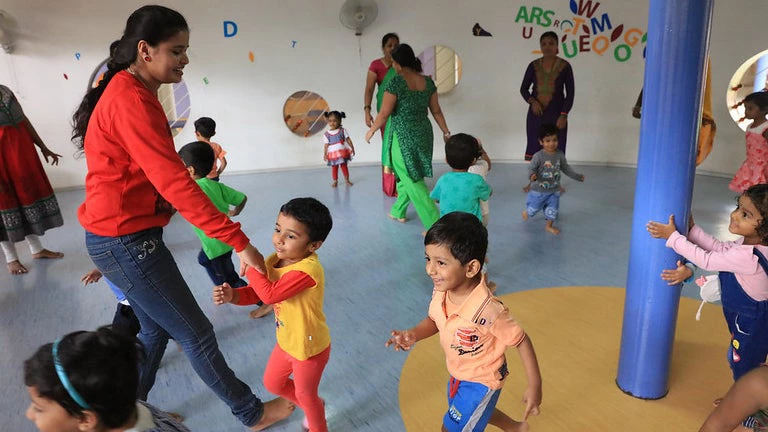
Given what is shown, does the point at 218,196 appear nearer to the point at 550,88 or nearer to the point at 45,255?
the point at 45,255

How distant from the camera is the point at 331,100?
24.5ft

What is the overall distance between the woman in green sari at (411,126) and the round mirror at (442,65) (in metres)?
3.44

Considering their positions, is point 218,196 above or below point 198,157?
below

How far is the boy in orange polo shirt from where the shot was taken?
1501mm

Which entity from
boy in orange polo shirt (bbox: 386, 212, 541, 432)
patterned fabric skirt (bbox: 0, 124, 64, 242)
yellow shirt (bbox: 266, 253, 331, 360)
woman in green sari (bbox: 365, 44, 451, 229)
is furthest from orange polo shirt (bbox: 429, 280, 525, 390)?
patterned fabric skirt (bbox: 0, 124, 64, 242)

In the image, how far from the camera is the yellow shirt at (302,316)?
178 centimetres

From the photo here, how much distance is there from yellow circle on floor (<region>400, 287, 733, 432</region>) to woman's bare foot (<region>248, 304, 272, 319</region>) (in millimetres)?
1010

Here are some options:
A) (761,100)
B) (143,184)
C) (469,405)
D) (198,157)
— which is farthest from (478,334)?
(761,100)

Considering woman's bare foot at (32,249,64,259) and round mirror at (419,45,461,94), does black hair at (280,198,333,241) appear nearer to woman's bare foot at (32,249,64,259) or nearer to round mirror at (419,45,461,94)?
woman's bare foot at (32,249,64,259)

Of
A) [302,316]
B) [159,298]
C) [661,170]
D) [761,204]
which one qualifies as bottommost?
[302,316]

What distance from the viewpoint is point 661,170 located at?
189cm

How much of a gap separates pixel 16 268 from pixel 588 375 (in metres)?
4.14

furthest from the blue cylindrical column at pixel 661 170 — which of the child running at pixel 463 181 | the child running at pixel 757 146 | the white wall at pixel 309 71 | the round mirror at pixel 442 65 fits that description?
the round mirror at pixel 442 65

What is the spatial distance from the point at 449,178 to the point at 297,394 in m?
1.62
